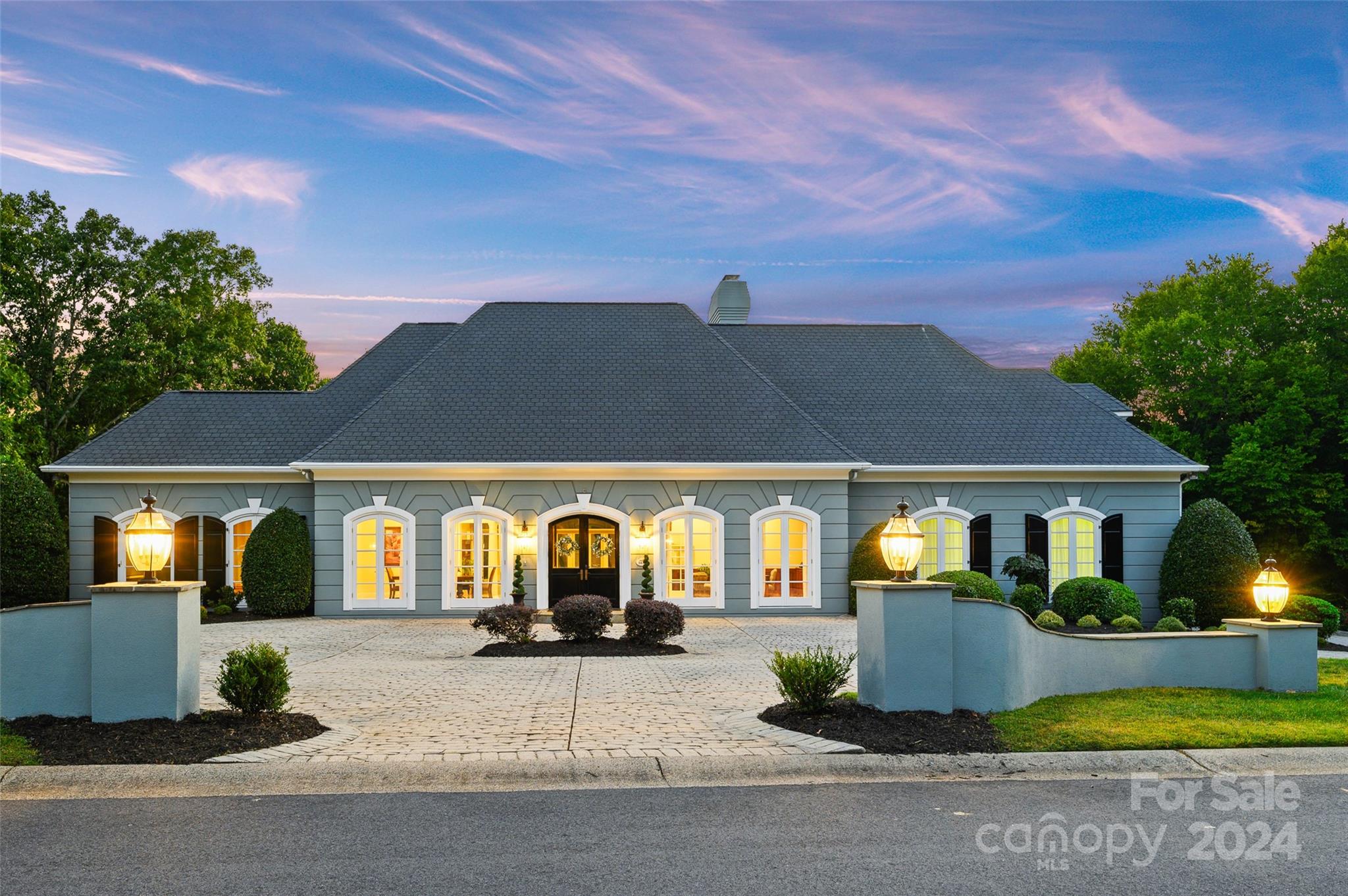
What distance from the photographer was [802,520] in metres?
22.6

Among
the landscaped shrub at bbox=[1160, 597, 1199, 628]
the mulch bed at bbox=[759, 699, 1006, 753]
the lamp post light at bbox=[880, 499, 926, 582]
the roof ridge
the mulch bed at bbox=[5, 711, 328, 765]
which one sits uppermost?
the roof ridge

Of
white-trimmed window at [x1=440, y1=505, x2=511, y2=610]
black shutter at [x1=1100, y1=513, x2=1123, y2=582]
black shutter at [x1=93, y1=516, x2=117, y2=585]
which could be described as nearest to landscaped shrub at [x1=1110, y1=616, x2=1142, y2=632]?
black shutter at [x1=1100, y1=513, x2=1123, y2=582]

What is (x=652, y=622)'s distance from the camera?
51.6 feet

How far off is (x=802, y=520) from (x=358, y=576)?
9.93m

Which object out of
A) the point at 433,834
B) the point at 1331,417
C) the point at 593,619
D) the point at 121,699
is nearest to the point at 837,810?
the point at 433,834

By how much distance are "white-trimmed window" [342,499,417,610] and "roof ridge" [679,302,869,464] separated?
29.7 ft

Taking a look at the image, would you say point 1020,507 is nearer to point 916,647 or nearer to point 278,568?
point 916,647

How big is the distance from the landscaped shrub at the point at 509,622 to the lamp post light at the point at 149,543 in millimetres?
6128

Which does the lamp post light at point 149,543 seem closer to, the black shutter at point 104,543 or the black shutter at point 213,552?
the black shutter at point 213,552

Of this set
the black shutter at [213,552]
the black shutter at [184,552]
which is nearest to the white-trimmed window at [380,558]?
the black shutter at [213,552]

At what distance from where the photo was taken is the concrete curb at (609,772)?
7.78 metres

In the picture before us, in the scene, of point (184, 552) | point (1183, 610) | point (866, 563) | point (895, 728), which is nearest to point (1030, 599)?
point (1183, 610)

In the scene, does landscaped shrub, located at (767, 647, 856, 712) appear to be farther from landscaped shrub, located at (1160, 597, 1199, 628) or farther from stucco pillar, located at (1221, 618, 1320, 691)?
landscaped shrub, located at (1160, 597, 1199, 628)

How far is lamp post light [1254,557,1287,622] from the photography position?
1195cm
